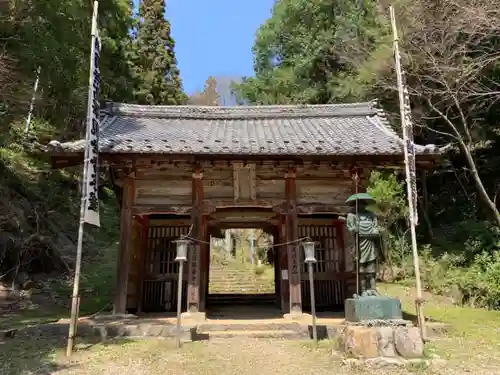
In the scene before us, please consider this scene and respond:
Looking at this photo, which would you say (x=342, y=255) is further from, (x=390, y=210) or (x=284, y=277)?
(x=390, y=210)

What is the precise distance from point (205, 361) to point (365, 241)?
128 inches

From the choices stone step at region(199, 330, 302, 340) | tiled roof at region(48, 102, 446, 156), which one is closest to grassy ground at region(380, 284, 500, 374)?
stone step at region(199, 330, 302, 340)

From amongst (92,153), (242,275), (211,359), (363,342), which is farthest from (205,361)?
(242,275)

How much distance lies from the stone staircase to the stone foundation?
11283 millimetres

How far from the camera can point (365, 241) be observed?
7254mm

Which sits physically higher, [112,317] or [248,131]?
[248,131]

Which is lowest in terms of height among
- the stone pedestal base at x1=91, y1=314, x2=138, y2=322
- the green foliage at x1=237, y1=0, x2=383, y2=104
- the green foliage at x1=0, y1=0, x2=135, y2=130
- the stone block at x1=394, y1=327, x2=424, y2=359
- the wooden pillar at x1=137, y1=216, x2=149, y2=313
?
the stone block at x1=394, y1=327, x2=424, y2=359

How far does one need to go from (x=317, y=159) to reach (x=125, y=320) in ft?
17.4

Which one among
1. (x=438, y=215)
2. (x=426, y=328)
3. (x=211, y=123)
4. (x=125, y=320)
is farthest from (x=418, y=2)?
(x=125, y=320)

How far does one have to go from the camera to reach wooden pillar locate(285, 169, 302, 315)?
367 inches

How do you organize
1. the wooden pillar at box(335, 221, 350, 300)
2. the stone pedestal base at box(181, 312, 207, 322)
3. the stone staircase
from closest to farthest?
the stone pedestal base at box(181, 312, 207, 322), the wooden pillar at box(335, 221, 350, 300), the stone staircase

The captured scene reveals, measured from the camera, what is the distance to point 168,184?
9.98 metres

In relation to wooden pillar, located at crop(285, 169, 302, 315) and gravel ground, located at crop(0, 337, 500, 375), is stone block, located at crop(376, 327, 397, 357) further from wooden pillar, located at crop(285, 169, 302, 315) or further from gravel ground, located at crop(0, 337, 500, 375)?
wooden pillar, located at crop(285, 169, 302, 315)

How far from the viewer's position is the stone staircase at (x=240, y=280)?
1892 cm
